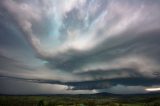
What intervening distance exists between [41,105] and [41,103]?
4240mm

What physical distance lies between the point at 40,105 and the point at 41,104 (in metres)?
1.15

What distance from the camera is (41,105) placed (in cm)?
14338

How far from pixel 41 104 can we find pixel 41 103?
1938mm

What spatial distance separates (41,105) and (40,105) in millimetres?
1923

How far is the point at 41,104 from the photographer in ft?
478

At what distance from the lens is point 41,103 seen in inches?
5807

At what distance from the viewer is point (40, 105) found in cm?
14488

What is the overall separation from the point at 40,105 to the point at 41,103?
278cm

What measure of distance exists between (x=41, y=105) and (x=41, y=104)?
2.31 metres
